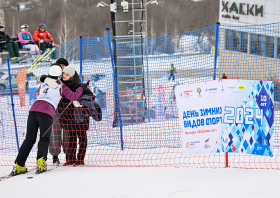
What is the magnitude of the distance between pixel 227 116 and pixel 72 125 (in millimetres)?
2445

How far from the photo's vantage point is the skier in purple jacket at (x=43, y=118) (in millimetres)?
4688

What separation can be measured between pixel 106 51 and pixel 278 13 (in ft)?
66.8

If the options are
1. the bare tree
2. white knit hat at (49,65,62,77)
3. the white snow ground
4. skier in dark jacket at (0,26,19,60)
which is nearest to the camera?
the white snow ground

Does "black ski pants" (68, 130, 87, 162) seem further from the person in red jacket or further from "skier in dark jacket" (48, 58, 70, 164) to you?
the person in red jacket

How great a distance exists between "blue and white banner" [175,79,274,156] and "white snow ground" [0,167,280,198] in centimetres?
37

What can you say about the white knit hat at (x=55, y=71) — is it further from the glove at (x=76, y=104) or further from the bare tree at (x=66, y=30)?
the bare tree at (x=66, y=30)

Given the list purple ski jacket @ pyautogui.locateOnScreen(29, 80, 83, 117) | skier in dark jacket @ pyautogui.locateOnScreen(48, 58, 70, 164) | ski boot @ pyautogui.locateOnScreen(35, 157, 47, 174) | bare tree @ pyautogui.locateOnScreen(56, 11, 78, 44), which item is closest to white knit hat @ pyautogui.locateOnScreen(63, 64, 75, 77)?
purple ski jacket @ pyautogui.locateOnScreen(29, 80, 83, 117)

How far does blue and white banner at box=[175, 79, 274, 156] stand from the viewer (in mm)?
4504

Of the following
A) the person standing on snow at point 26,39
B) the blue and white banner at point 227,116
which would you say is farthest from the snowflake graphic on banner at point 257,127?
the person standing on snow at point 26,39

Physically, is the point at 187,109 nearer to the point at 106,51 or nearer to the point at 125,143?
the point at 125,143

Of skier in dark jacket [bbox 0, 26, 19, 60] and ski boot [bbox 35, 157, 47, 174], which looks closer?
ski boot [bbox 35, 157, 47, 174]

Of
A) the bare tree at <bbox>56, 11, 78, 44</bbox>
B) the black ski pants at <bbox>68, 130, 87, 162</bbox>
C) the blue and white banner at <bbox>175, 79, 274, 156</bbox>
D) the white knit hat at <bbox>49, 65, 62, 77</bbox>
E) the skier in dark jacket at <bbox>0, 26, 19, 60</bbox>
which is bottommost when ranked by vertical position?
the black ski pants at <bbox>68, 130, 87, 162</bbox>

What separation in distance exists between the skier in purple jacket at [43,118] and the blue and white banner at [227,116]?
5.72 ft

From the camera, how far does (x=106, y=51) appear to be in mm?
7254
